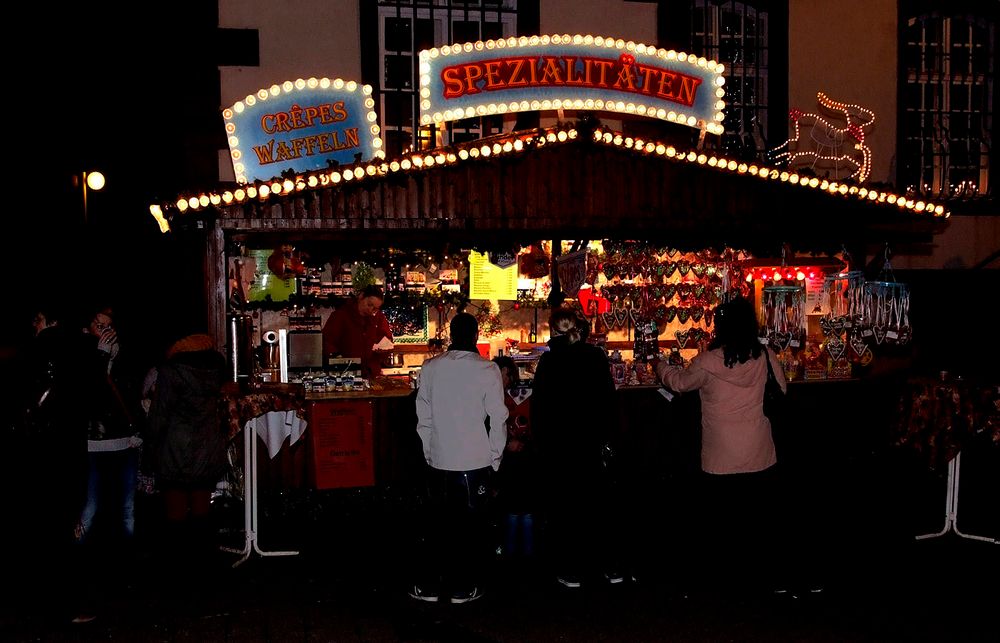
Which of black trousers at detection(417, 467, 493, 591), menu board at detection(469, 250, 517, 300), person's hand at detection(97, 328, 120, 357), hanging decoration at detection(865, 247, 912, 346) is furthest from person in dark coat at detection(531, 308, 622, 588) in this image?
menu board at detection(469, 250, 517, 300)

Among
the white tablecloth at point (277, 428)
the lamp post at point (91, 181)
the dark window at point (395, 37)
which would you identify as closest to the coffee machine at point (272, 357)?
the white tablecloth at point (277, 428)

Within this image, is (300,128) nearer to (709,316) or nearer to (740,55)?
(709,316)

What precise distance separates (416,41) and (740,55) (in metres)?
4.51

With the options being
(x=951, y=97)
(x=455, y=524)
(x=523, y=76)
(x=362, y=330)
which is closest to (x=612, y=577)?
(x=455, y=524)

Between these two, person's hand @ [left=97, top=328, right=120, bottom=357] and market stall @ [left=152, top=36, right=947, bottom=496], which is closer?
person's hand @ [left=97, top=328, right=120, bottom=357]

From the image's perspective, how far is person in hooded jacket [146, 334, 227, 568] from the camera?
736 centimetres

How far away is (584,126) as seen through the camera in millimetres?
9148

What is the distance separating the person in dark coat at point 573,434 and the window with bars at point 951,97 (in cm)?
844

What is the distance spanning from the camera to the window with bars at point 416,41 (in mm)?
11516

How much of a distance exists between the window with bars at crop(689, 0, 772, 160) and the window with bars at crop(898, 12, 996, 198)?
7.14 feet

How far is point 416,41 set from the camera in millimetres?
11609

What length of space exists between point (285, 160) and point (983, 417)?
7.04 meters

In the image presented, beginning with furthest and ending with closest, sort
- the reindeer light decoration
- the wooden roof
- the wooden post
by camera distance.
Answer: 1. the reindeer light decoration
2. the wooden roof
3. the wooden post

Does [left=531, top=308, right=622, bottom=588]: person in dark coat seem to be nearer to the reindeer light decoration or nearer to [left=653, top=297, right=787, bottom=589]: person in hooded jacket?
[left=653, top=297, right=787, bottom=589]: person in hooded jacket
